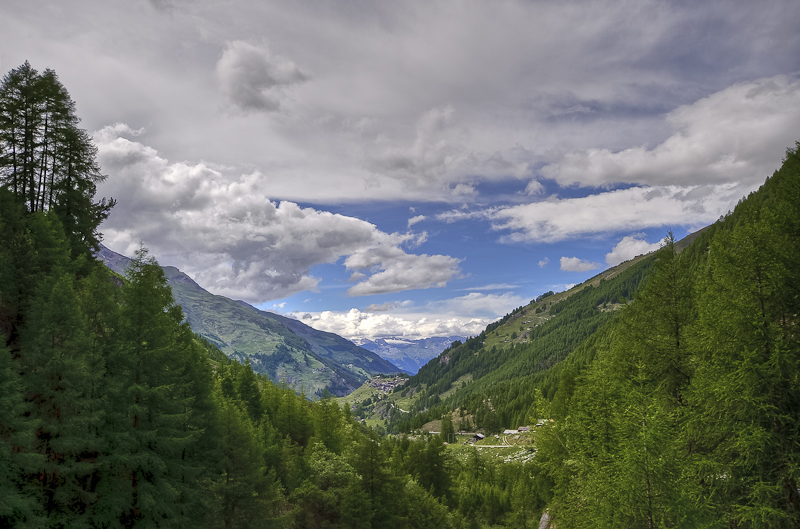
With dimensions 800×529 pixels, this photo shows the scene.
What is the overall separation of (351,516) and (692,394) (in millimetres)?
28658

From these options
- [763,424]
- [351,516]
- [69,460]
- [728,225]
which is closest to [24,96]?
[69,460]

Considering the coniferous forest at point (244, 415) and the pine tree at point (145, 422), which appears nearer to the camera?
the coniferous forest at point (244, 415)

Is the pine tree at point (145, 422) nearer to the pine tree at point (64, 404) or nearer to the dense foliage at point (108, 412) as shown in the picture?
the dense foliage at point (108, 412)

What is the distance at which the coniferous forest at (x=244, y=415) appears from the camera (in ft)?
54.0

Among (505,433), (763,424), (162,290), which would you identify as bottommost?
(505,433)

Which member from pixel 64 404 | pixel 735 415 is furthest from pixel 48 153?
pixel 735 415

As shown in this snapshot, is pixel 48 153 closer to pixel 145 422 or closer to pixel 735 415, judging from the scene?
pixel 145 422

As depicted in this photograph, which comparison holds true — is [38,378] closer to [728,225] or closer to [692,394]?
[692,394]

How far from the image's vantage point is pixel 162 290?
30812mm

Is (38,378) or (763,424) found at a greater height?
(38,378)

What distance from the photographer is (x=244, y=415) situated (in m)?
43.4

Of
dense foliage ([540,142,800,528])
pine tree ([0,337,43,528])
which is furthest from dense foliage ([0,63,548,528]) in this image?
dense foliage ([540,142,800,528])

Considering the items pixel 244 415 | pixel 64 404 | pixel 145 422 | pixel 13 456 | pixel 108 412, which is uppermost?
pixel 64 404

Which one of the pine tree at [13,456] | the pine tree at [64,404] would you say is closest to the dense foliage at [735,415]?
the pine tree at [13,456]
